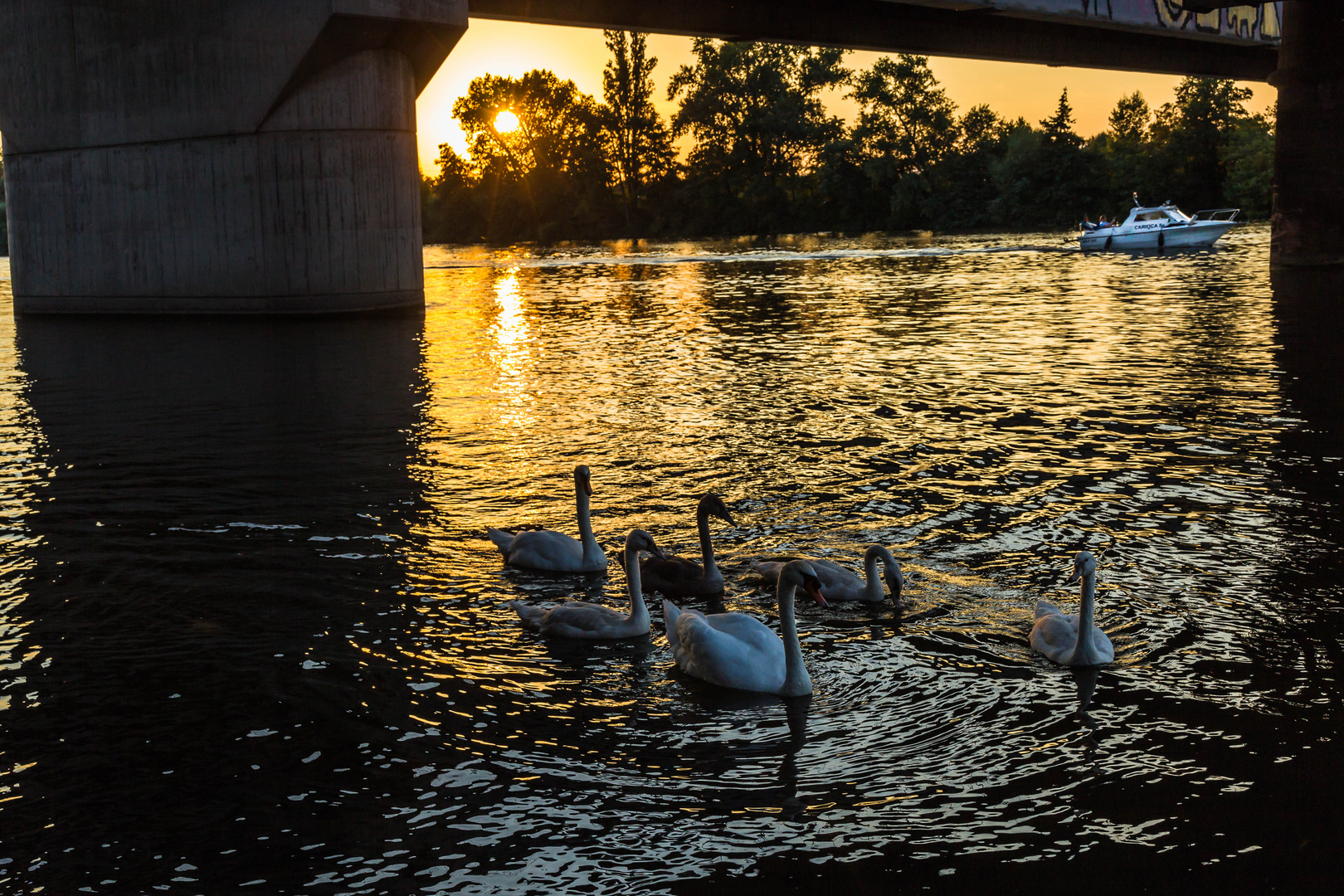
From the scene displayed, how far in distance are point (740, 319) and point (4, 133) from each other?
17.9 meters

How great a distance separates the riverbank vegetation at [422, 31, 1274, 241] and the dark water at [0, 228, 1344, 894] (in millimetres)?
69937

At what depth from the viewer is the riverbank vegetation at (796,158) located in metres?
84.0

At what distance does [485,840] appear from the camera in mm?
5000

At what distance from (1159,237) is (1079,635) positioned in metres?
47.9

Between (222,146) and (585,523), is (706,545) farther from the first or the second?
(222,146)

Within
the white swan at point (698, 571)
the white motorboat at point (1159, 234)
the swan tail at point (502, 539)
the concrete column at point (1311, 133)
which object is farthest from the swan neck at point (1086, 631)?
the white motorboat at point (1159, 234)

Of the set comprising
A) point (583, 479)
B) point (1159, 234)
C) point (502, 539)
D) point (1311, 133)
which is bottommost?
point (502, 539)

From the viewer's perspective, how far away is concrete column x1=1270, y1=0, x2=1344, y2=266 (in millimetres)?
32500

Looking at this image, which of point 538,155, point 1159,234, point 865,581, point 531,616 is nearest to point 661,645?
point 531,616

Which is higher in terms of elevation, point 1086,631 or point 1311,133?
point 1311,133

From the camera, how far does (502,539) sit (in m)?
8.98

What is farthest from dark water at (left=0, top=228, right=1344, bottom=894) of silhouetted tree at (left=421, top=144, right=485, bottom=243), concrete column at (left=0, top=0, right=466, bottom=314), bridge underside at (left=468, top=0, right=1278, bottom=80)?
silhouetted tree at (left=421, top=144, right=485, bottom=243)

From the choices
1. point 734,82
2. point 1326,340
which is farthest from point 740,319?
point 734,82

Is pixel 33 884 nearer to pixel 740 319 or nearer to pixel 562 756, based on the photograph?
pixel 562 756
